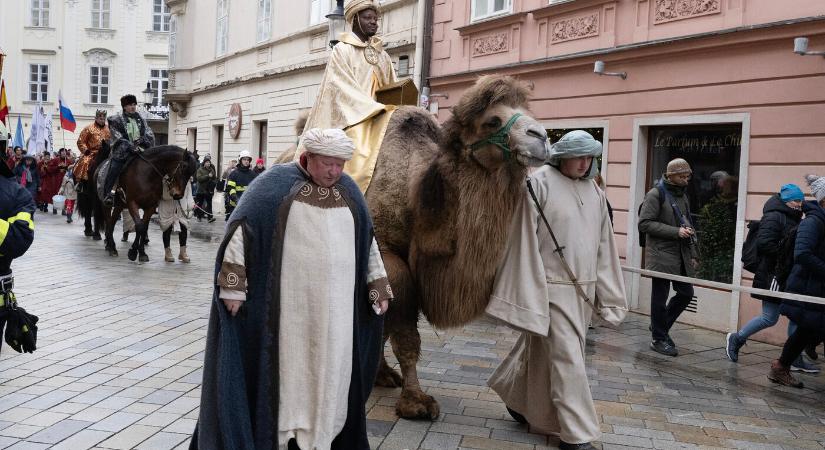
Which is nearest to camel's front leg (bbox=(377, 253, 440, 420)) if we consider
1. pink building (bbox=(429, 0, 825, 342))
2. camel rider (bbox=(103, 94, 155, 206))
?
pink building (bbox=(429, 0, 825, 342))

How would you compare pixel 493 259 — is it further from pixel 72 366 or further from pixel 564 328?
pixel 72 366

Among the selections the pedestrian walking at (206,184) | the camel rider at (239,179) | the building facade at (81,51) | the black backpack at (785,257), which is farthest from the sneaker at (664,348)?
the building facade at (81,51)

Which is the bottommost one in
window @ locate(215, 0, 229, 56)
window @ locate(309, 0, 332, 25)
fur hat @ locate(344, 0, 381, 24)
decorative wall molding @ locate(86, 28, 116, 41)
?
fur hat @ locate(344, 0, 381, 24)

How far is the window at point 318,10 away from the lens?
21.1 meters

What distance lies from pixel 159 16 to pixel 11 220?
4947cm

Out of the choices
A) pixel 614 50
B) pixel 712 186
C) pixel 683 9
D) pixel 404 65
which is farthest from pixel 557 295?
pixel 404 65

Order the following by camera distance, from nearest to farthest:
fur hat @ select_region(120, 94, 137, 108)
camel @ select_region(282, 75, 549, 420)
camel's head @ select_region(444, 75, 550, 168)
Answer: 1. camel's head @ select_region(444, 75, 550, 168)
2. camel @ select_region(282, 75, 549, 420)
3. fur hat @ select_region(120, 94, 137, 108)

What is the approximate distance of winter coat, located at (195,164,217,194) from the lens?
23750 mm

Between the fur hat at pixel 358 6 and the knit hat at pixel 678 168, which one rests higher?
the fur hat at pixel 358 6

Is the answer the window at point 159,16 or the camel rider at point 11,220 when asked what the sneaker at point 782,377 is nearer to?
the camel rider at point 11,220

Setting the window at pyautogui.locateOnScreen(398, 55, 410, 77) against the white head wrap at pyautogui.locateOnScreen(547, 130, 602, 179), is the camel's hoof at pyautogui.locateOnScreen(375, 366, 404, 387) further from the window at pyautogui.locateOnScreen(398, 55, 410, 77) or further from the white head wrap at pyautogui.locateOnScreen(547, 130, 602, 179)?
the window at pyautogui.locateOnScreen(398, 55, 410, 77)

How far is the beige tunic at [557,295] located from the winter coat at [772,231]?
2942 mm

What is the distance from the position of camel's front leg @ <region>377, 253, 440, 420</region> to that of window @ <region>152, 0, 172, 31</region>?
48752 mm

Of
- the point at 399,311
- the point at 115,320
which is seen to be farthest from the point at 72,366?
the point at 399,311
